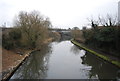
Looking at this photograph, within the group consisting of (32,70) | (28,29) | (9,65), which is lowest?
(32,70)

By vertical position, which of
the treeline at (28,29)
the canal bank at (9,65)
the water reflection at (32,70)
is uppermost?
the treeline at (28,29)

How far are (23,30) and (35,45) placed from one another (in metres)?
3.99

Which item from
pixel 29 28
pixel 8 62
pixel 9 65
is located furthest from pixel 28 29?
pixel 9 65

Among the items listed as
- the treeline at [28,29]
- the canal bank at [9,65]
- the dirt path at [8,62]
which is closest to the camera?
the canal bank at [9,65]

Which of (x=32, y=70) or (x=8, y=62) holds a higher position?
(x=8, y=62)

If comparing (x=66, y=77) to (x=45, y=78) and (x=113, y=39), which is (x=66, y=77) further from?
(x=113, y=39)

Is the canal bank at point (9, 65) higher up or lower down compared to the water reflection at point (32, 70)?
higher up

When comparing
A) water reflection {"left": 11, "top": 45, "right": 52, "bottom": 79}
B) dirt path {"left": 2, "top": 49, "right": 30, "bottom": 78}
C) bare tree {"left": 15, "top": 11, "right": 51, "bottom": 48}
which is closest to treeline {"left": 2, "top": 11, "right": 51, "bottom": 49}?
bare tree {"left": 15, "top": 11, "right": 51, "bottom": 48}

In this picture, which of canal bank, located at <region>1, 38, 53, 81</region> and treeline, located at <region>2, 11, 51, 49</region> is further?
→ treeline, located at <region>2, 11, 51, 49</region>

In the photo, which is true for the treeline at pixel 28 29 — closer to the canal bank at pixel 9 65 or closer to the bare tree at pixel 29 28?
the bare tree at pixel 29 28

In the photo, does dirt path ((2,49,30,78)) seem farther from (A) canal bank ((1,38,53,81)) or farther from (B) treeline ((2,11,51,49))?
(B) treeline ((2,11,51,49))

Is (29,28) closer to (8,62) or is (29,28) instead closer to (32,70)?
(8,62)

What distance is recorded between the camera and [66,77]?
472 inches

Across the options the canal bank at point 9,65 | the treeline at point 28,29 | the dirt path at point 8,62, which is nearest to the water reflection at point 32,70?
the canal bank at point 9,65
